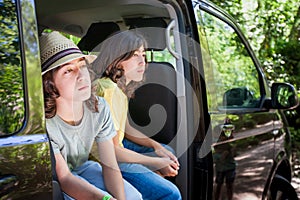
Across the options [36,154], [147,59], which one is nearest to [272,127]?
[147,59]

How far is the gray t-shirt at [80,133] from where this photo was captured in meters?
2.41

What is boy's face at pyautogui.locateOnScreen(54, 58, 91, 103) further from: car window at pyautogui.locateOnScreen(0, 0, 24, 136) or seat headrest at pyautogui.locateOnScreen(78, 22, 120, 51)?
seat headrest at pyautogui.locateOnScreen(78, 22, 120, 51)

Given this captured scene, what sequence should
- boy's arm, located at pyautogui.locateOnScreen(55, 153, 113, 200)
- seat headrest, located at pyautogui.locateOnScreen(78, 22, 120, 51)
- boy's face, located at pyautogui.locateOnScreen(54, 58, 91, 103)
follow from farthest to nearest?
seat headrest, located at pyautogui.locateOnScreen(78, 22, 120, 51), boy's face, located at pyautogui.locateOnScreen(54, 58, 91, 103), boy's arm, located at pyautogui.locateOnScreen(55, 153, 113, 200)

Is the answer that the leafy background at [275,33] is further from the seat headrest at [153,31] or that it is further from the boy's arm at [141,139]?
the boy's arm at [141,139]

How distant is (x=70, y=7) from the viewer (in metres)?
3.71

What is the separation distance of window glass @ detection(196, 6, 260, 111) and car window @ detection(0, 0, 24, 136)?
1.60m

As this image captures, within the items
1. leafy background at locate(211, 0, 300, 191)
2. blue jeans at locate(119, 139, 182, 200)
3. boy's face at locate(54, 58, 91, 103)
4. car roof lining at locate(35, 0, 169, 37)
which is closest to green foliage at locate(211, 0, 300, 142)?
leafy background at locate(211, 0, 300, 191)

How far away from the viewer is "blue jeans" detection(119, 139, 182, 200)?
2.98 m

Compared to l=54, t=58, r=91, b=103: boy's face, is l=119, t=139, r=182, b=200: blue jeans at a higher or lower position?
lower

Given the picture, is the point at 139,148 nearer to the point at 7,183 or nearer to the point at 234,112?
the point at 234,112

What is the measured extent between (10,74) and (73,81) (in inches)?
28.8

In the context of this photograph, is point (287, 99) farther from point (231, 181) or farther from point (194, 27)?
point (194, 27)

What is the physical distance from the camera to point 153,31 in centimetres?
339

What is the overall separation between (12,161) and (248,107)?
8.37 feet
